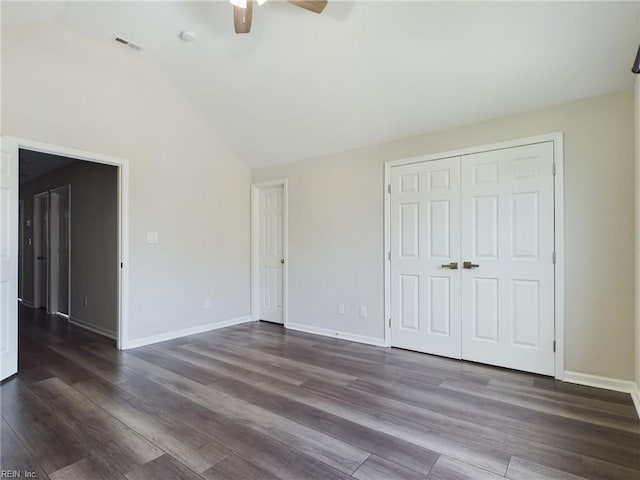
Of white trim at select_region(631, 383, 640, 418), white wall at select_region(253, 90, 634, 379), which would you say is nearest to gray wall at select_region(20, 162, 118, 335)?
white wall at select_region(253, 90, 634, 379)

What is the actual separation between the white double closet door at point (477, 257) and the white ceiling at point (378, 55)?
51 cm

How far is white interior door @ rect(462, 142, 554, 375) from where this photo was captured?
290 centimetres

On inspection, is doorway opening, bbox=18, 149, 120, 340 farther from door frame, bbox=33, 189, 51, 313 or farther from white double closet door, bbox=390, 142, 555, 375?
white double closet door, bbox=390, 142, 555, 375

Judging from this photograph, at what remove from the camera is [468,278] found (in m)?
3.29

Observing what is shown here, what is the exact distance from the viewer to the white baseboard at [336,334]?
3850mm

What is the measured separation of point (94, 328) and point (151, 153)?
8.32ft

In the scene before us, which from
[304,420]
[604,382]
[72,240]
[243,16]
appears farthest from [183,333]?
[604,382]

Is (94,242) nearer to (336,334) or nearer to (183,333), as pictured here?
(183,333)

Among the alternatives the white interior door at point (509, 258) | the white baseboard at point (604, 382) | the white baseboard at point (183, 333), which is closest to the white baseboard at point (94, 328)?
the white baseboard at point (183, 333)

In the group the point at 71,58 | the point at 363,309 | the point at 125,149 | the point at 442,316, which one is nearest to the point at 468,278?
the point at 442,316

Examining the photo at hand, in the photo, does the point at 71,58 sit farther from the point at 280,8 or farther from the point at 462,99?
the point at 462,99

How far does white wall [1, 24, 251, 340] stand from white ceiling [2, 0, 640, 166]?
242 mm

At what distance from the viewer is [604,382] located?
265cm

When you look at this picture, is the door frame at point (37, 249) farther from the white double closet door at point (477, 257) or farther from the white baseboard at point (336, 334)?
the white double closet door at point (477, 257)
